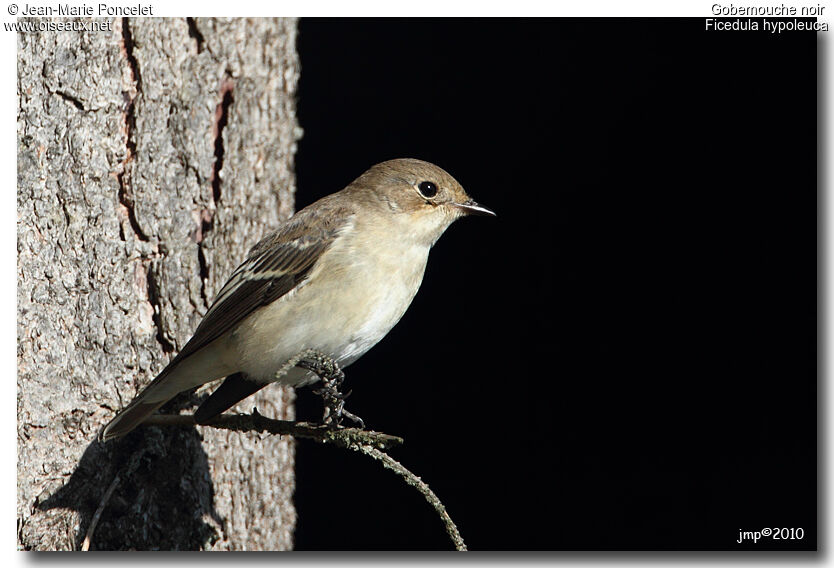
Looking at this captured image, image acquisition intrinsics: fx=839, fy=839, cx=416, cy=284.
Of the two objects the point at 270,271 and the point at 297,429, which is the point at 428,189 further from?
the point at 297,429

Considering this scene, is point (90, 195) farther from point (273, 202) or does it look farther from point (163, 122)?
point (273, 202)

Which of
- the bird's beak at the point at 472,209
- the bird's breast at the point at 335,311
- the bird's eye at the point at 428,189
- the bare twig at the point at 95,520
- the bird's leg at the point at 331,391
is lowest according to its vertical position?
the bare twig at the point at 95,520

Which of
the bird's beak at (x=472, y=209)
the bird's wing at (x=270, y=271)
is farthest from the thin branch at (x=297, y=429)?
the bird's beak at (x=472, y=209)

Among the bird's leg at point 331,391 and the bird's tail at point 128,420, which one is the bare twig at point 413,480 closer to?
the bird's leg at point 331,391

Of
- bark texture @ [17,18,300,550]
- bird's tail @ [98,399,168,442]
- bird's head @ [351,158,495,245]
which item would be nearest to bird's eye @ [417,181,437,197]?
bird's head @ [351,158,495,245]

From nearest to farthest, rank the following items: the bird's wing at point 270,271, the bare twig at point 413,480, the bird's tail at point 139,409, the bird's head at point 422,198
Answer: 1. the bare twig at point 413,480
2. the bird's tail at point 139,409
3. the bird's wing at point 270,271
4. the bird's head at point 422,198
